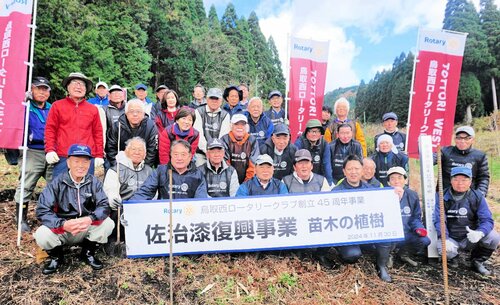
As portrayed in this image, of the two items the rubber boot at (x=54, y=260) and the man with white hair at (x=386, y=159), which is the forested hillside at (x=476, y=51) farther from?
the rubber boot at (x=54, y=260)

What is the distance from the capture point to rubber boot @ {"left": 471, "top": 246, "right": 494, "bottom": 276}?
5.03 m

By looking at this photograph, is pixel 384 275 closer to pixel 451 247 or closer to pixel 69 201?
pixel 451 247

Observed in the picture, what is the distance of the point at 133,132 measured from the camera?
5.52 m

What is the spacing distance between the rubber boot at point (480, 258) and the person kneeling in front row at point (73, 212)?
17.7 feet

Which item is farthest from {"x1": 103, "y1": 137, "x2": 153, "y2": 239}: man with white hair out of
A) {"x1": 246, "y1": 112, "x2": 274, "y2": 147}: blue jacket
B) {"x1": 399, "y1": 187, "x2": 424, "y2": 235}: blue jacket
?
{"x1": 399, "y1": 187, "x2": 424, "y2": 235}: blue jacket

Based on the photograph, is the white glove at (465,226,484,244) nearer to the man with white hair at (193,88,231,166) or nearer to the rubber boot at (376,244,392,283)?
the rubber boot at (376,244,392,283)

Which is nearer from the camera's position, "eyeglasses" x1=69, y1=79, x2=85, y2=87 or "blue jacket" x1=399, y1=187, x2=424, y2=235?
"eyeglasses" x1=69, y1=79, x2=85, y2=87

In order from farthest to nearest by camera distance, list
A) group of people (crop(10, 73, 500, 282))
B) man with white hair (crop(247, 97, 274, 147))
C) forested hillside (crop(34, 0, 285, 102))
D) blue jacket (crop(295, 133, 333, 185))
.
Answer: forested hillside (crop(34, 0, 285, 102)) < man with white hair (crop(247, 97, 274, 147)) < blue jacket (crop(295, 133, 333, 185)) < group of people (crop(10, 73, 500, 282))

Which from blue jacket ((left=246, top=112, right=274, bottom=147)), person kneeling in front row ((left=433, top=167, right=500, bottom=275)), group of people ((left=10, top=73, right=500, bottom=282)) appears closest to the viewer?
group of people ((left=10, top=73, right=500, bottom=282))

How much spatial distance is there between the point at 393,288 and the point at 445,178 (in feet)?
8.34

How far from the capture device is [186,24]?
93.1ft

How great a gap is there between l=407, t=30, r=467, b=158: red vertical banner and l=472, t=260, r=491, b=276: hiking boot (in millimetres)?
2560

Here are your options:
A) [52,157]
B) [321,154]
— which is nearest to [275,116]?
[321,154]

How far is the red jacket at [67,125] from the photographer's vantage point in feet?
16.4
